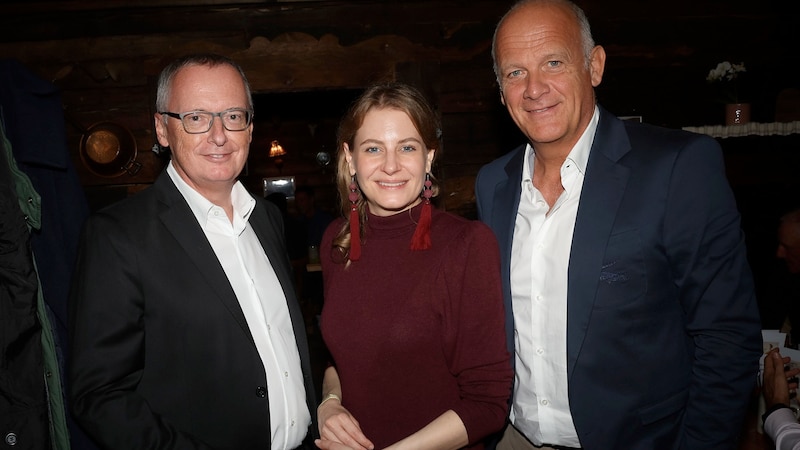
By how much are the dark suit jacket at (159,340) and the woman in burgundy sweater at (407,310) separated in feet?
1.01

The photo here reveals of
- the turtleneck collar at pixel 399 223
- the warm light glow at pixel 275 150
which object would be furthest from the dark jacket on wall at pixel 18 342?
the warm light glow at pixel 275 150

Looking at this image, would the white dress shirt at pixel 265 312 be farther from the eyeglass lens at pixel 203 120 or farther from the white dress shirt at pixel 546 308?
the white dress shirt at pixel 546 308

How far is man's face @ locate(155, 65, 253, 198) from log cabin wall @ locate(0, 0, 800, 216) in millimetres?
2430

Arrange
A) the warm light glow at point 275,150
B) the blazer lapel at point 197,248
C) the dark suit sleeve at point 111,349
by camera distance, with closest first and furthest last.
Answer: the dark suit sleeve at point 111,349, the blazer lapel at point 197,248, the warm light glow at point 275,150

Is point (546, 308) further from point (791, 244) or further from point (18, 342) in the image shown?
point (791, 244)

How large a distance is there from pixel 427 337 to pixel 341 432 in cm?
41

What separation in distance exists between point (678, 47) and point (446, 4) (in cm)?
203

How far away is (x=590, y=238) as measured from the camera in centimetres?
170

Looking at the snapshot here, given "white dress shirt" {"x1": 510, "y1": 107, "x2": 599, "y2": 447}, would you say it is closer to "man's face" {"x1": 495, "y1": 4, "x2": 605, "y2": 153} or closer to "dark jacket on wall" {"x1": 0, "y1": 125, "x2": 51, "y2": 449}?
"man's face" {"x1": 495, "y1": 4, "x2": 605, "y2": 153}

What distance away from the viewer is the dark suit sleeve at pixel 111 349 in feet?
4.80

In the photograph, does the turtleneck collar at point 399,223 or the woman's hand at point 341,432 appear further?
the turtleneck collar at point 399,223

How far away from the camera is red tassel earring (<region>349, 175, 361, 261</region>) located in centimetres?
182

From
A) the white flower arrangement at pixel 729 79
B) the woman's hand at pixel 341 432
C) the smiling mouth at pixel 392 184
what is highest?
the white flower arrangement at pixel 729 79


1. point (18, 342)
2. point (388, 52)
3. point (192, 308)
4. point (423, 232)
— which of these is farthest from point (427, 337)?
point (388, 52)
